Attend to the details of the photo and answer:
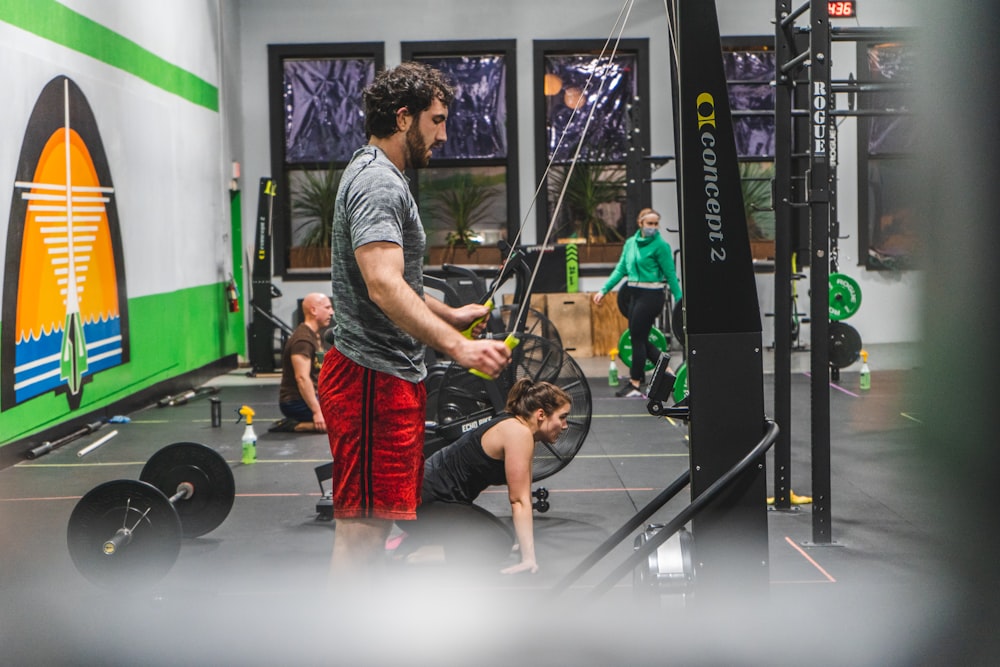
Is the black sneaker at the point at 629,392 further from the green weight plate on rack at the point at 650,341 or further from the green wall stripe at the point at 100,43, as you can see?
the green wall stripe at the point at 100,43

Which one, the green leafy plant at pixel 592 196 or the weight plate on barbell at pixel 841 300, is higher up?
the green leafy plant at pixel 592 196

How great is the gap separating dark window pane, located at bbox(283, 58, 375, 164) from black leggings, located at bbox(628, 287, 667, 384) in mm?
4731

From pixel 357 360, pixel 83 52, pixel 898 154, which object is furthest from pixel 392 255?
pixel 83 52

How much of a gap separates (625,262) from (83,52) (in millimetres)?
3990

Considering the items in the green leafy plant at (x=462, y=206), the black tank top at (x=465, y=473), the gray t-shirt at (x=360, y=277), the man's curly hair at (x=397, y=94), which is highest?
the green leafy plant at (x=462, y=206)

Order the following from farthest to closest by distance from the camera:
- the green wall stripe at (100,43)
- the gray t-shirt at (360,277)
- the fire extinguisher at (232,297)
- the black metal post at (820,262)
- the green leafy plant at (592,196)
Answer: the green leafy plant at (592,196)
the fire extinguisher at (232,297)
the green wall stripe at (100,43)
the black metal post at (820,262)
the gray t-shirt at (360,277)

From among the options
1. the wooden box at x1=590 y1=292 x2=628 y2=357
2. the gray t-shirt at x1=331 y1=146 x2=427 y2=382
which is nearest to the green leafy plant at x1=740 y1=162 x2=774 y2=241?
the wooden box at x1=590 y1=292 x2=628 y2=357

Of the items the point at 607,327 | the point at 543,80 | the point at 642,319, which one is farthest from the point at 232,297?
the point at 642,319

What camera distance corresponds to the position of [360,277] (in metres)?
2.32

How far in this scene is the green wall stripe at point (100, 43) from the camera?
19.1ft

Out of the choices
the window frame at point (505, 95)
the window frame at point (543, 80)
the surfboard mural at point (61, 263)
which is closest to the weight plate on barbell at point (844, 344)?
the window frame at point (543, 80)

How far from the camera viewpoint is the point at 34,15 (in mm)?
5910

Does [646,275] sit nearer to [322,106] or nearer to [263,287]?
[263,287]

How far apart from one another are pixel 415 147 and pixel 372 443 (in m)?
0.70
